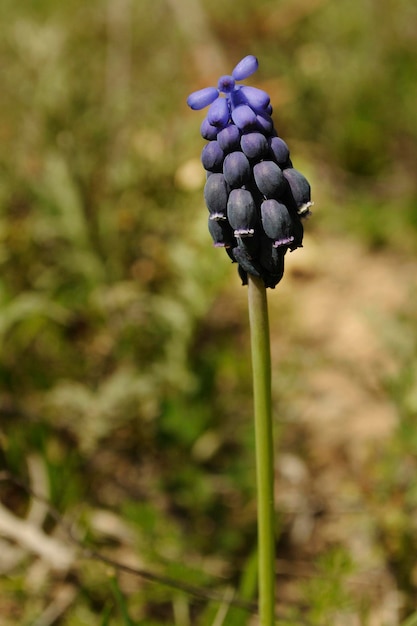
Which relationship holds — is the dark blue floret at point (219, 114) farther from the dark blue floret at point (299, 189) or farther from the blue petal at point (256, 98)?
the dark blue floret at point (299, 189)

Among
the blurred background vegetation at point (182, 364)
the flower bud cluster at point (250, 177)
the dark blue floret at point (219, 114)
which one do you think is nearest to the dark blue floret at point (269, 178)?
the flower bud cluster at point (250, 177)

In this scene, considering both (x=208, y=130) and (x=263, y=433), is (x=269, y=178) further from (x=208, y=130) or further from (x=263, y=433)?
(x=263, y=433)

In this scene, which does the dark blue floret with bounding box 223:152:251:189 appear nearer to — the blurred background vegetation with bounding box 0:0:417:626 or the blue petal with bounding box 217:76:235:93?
the blue petal with bounding box 217:76:235:93

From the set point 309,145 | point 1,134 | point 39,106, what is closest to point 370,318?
point 39,106

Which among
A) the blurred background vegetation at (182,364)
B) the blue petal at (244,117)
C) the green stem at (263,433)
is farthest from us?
the blurred background vegetation at (182,364)

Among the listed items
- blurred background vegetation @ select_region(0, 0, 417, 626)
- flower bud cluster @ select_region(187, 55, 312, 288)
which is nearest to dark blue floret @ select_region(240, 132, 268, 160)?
flower bud cluster @ select_region(187, 55, 312, 288)
